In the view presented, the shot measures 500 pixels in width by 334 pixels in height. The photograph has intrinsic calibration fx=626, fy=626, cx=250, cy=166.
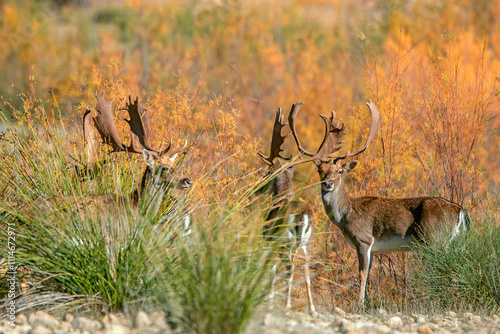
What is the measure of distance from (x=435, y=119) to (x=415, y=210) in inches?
63.2

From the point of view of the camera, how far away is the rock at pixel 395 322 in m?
5.03

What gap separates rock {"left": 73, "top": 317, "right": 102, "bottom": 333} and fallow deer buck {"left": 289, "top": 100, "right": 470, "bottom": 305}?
11.1ft

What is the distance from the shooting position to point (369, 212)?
730cm

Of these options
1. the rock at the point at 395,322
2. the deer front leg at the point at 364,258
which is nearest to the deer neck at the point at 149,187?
the rock at the point at 395,322

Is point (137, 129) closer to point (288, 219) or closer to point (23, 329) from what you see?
point (288, 219)

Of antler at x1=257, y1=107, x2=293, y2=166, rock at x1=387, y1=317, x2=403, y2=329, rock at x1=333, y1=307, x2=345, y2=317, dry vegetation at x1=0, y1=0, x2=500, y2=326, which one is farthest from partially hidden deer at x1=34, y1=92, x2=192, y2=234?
rock at x1=387, y1=317, x2=403, y2=329

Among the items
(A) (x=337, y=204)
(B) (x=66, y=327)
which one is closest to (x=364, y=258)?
(A) (x=337, y=204)

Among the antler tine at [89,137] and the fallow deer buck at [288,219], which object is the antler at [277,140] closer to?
the fallow deer buck at [288,219]

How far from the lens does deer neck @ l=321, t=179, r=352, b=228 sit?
7367mm

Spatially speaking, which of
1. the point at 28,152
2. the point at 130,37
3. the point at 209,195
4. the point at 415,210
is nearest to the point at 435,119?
the point at 415,210

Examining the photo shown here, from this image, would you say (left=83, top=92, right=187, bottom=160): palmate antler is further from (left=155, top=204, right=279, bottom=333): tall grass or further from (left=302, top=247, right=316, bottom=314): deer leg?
(left=155, top=204, right=279, bottom=333): tall grass

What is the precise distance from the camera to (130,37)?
36.3 meters

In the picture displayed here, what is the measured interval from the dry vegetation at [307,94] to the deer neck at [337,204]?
510 mm

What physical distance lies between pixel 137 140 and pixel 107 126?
0.36 m
